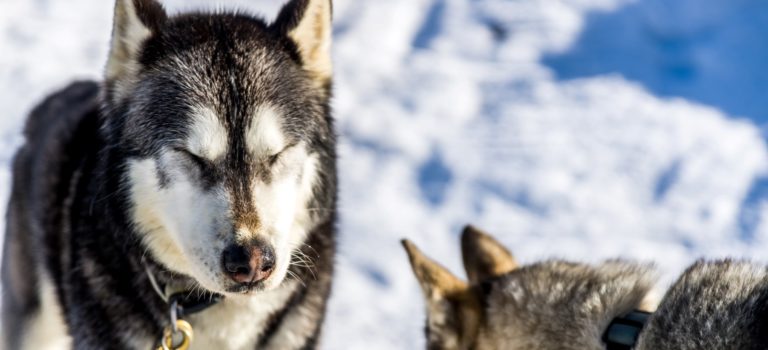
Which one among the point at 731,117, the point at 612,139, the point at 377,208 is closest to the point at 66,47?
the point at 377,208

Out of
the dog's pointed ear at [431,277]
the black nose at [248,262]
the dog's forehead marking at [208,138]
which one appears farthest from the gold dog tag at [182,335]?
the dog's pointed ear at [431,277]

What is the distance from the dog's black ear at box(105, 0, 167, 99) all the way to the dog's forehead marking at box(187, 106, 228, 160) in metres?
0.34

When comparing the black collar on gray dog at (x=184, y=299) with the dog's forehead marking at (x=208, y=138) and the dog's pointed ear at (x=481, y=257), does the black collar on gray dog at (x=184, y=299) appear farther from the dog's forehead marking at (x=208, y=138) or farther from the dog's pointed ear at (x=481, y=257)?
the dog's pointed ear at (x=481, y=257)

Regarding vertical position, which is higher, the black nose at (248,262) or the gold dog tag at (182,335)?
the black nose at (248,262)

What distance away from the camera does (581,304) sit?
7.96ft

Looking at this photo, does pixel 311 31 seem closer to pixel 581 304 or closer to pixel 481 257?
pixel 481 257

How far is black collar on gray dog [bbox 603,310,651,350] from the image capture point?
2.30 metres

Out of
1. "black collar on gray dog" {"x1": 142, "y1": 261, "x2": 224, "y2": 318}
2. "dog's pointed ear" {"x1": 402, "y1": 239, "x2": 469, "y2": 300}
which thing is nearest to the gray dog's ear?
"dog's pointed ear" {"x1": 402, "y1": 239, "x2": 469, "y2": 300}

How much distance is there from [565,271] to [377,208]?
251cm

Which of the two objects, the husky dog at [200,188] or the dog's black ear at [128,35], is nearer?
the husky dog at [200,188]

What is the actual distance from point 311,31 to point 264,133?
48 cm

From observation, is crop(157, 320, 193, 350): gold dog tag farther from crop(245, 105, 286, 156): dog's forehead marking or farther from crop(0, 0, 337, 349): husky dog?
crop(245, 105, 286, 156): dog's forehead marking

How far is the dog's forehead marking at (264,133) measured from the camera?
2.38 m

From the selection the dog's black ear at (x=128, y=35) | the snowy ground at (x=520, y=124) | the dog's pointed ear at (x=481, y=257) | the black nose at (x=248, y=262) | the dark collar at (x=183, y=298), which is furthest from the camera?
the snowy ground at (x=520, y=124)
